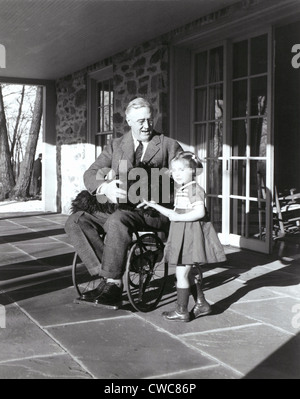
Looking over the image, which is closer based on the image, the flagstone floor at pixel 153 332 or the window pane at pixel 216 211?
the flagstone floor at pixel 153 332

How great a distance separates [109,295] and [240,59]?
327 cm

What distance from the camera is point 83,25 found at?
6.33m

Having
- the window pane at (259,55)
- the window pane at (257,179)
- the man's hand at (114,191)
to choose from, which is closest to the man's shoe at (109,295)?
the man's hand at (114,191)

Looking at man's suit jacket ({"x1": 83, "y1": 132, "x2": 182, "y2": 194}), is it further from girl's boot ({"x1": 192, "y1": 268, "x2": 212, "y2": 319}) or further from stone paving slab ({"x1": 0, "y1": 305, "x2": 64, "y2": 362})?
stone paving slab ({"x1": 0, "y1": 305, "x2": 64, "y2": 362})

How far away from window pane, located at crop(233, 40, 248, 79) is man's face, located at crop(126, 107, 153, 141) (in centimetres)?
242

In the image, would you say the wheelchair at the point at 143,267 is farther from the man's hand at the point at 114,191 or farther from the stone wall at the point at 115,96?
the stone wall at the point at 115,96

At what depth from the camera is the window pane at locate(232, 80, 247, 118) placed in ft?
18.5

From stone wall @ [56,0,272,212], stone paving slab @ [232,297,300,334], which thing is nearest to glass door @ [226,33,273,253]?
stone wall @ [56,0,272,212]

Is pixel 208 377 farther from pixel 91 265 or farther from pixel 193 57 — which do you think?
pixel 193 57

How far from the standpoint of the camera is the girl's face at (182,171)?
3090mm

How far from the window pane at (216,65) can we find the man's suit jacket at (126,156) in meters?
2.61

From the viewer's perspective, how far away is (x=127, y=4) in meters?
5.49

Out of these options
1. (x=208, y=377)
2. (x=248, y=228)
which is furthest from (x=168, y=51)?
(x=208, y=377)

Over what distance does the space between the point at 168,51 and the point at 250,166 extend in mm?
1742
